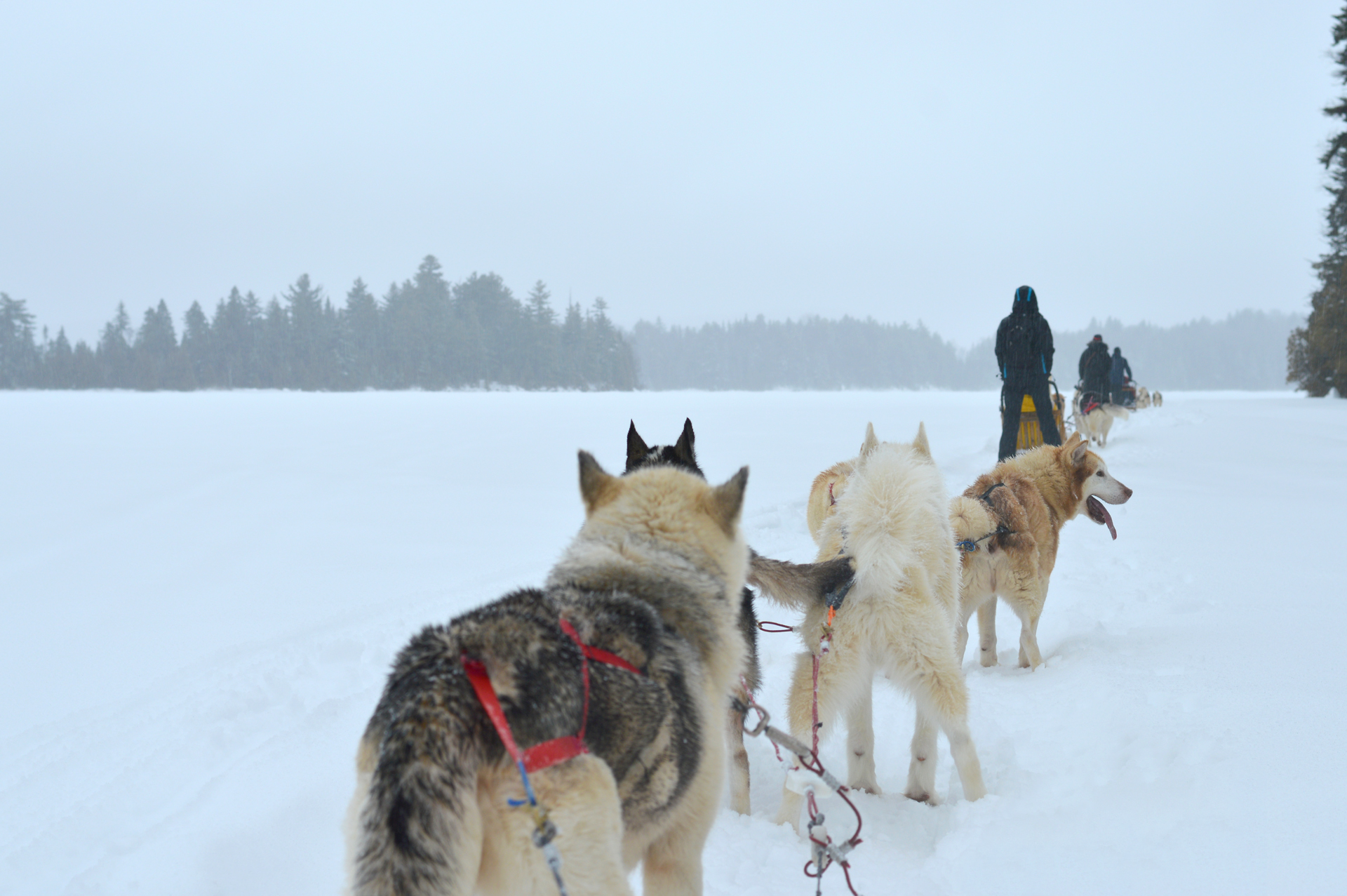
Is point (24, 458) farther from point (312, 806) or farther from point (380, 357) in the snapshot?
point (380, 357)

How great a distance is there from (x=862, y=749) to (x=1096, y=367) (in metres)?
16.2

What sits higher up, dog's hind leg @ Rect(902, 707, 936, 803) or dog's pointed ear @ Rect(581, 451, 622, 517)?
dog's pointed ear @ Rect(581, 451, 622, 517)

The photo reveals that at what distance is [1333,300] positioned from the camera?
25859 millimetres

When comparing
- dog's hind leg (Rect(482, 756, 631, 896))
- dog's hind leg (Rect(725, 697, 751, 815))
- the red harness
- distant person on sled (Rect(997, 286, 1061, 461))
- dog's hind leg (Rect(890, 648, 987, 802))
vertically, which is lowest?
dog's hind leg (Rect(725, 697, 751, 815))

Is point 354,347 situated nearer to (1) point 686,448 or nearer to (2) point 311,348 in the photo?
(2) point 311,348

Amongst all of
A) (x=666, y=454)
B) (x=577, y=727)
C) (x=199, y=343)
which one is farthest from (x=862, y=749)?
(x=199, y=343)

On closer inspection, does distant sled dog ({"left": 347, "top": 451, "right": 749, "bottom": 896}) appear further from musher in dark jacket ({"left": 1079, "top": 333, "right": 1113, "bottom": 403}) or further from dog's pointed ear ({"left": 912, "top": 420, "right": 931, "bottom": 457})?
musher in dark jacket ({"left": 1079, "top": 333, "right": 1113, "bottom": 403})

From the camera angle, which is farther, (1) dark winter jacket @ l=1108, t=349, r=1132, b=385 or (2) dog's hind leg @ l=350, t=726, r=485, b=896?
(1) dark winter jacket @ l=1108, t=349, r=1132, b=385

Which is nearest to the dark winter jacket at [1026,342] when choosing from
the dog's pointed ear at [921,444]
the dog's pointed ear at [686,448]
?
the dog's pointed ear at [921,444]

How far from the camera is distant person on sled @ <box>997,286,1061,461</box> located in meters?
7.82

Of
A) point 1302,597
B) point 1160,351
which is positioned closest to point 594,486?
point 1302,597

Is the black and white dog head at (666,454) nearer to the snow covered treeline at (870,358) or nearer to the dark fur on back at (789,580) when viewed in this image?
the dark fur on back at (789,580)

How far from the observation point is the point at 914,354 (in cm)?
11325

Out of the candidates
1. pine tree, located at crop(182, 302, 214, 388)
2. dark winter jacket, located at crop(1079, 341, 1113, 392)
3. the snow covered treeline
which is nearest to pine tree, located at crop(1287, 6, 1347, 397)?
dark winter jacket, located at crop(1079, 341, 1113, 392)
